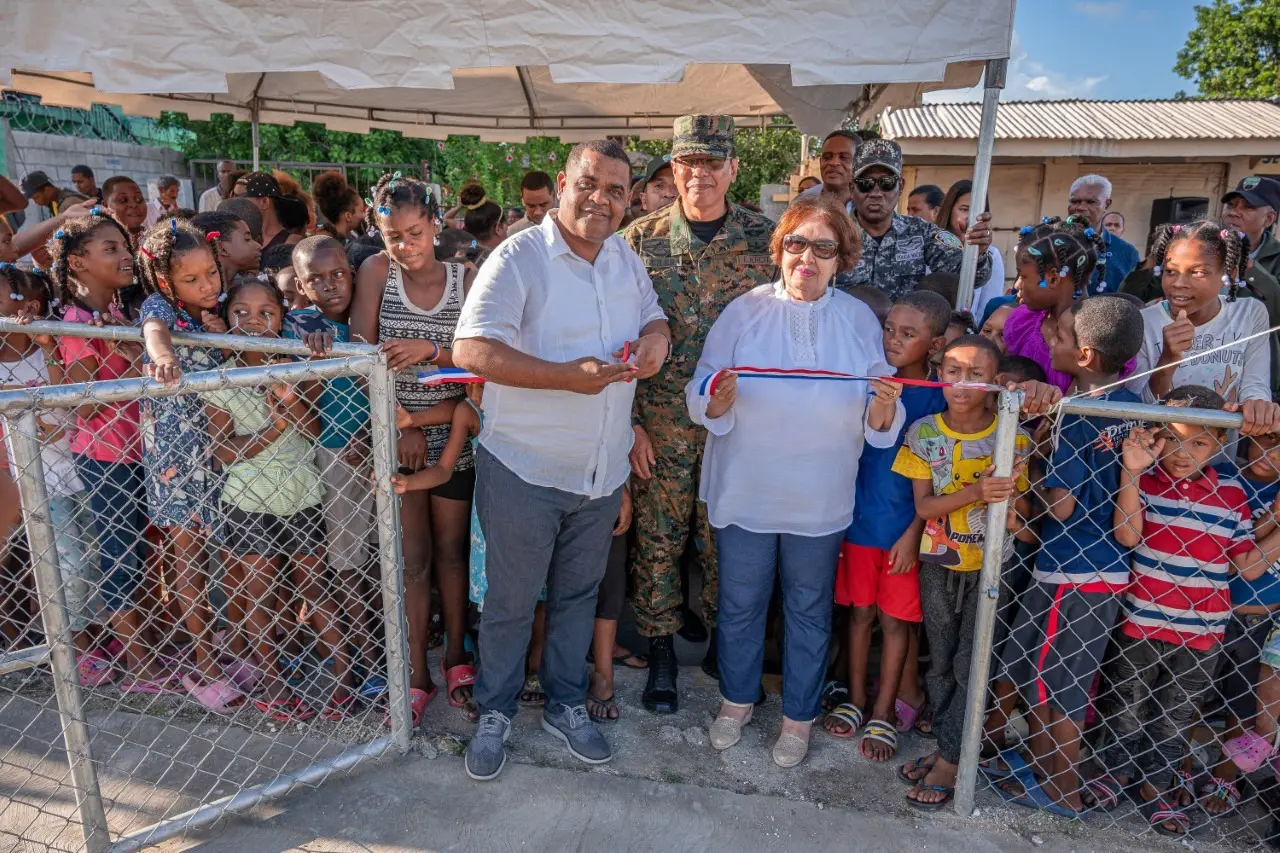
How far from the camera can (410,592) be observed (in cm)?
317

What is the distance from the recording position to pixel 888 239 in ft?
13.1

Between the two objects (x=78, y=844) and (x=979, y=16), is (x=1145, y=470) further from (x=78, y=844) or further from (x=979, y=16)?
(x=78, y=844)

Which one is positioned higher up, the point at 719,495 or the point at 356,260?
the point at 356,260

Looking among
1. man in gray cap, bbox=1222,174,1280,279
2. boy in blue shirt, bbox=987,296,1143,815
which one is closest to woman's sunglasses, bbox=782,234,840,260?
boy in blue shirt, bbox=987,296,1143,815

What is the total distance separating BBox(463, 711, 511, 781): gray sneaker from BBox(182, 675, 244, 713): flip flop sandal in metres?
1.00

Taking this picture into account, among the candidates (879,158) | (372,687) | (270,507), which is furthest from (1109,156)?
(270,507)

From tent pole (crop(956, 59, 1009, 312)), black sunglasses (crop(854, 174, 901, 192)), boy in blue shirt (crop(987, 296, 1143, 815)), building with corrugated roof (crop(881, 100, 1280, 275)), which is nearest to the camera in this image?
boy in blue shirt (crop(987, 296, 1143, 815))

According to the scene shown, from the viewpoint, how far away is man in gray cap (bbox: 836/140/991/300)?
13.0ft

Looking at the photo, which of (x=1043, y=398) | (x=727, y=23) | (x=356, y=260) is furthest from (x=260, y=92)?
(x=1043, y=398)

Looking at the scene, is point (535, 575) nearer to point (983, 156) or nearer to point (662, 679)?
point (662, 679)

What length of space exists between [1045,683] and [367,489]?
249cm

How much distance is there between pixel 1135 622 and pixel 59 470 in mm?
3973

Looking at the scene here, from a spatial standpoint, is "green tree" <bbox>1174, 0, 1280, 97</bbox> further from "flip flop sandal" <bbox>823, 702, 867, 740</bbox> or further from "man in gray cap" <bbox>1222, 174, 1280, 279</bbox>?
"flip flop sandal" <bbox>823, 702, 867, 740</bbox>

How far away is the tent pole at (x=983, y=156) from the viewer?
3578mm
